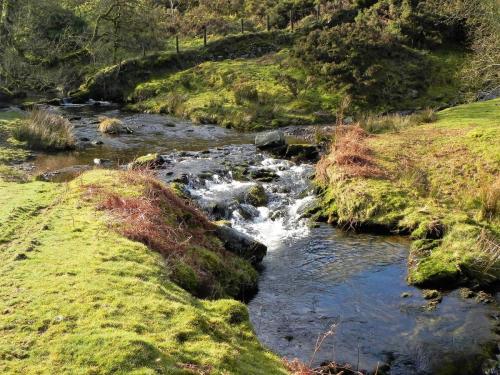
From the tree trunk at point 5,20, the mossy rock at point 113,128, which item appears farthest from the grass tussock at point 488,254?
the tree trunk at point 5,20

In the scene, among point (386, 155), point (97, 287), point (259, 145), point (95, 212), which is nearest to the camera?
point (97, 287)

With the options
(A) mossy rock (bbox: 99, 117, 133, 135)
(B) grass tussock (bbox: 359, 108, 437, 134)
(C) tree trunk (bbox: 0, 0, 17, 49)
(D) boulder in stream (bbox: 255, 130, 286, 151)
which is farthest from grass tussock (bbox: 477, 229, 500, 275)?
(C) tree trunk (bbox: 0, 0, 17, 49)

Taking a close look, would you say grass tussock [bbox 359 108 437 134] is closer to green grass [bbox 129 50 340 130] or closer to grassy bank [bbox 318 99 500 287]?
grassy bank [bbox 318 99 500 287]

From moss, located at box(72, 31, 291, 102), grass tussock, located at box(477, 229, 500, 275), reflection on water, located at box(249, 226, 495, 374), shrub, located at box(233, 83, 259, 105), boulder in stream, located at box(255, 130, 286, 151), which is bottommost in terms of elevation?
reflection on water, located at box(249, 226, 495, 374)

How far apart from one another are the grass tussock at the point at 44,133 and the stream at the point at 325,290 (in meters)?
1.63

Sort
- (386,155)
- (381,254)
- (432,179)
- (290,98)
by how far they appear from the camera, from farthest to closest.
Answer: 1. (290,98)
2. (386,155)
3. (432,179)
4. (381,254)

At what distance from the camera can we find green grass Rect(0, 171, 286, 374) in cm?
790

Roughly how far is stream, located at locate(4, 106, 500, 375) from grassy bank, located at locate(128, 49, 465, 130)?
11680 mm

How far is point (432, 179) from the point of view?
67.6 feet

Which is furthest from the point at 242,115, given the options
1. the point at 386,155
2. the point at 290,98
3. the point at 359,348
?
the point at 359,348

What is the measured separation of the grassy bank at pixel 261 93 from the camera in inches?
1534

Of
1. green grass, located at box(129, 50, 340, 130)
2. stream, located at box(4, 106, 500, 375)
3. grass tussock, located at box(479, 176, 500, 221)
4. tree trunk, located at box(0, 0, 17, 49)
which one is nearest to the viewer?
stream, located at box(4, 106, 500, 375)

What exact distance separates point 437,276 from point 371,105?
88.4 ft

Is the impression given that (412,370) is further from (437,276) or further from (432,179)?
(432,179)
